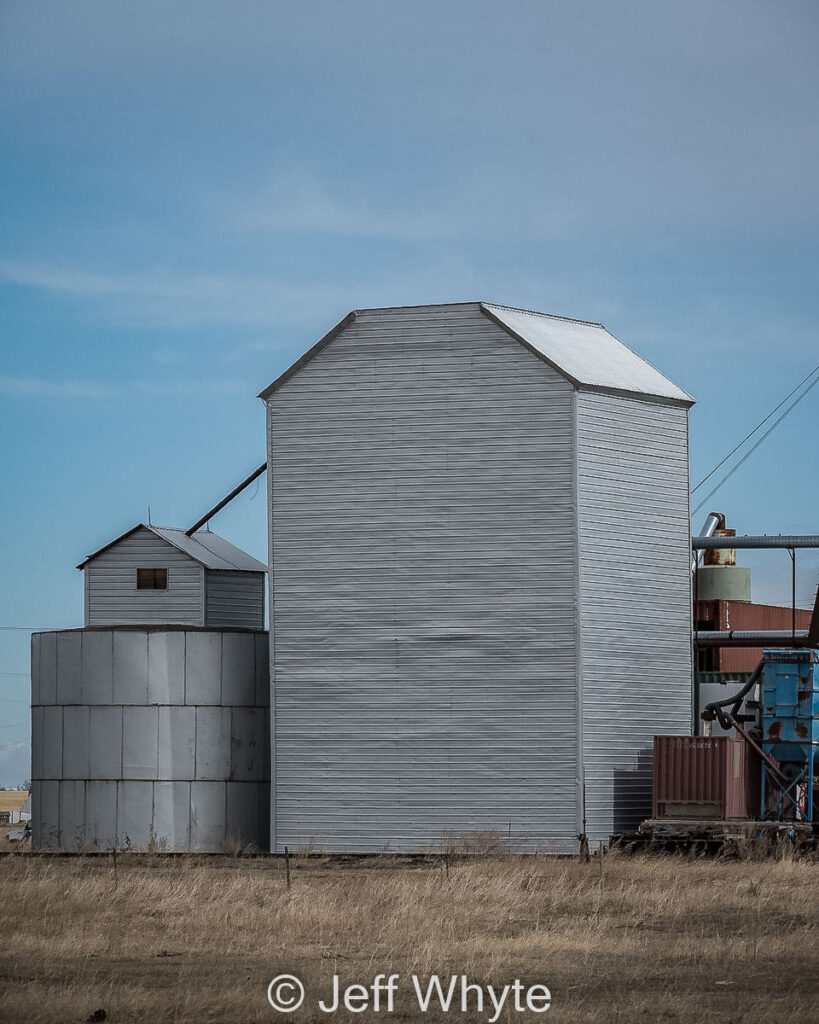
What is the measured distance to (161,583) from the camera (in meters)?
42.9

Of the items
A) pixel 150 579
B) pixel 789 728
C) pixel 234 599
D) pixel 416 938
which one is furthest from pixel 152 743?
pixel 416 938

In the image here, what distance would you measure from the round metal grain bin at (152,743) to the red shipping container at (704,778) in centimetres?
1039

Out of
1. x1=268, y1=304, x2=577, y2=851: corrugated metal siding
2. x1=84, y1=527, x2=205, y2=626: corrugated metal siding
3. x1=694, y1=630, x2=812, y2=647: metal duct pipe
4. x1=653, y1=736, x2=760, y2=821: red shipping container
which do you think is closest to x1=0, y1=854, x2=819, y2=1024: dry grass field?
x1=653, y1=736, x2=760, y2=821: red shipping container

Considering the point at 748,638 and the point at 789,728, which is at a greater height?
the point at 748,638

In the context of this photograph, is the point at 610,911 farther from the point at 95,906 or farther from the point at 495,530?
the point at 495,530

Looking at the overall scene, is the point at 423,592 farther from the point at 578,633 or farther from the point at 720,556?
the point at 720,556

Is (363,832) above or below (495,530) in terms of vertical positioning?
below

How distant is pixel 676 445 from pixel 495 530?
5818 mm

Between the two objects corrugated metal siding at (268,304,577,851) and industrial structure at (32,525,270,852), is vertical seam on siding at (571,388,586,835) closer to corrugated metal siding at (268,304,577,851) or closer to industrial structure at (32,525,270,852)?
corrugated metal siding at (268,304,577,851)

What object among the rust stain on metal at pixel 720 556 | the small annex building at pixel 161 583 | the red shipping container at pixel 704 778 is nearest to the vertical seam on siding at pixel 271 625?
the small annex building at pixel 161 583

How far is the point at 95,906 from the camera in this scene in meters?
23.1

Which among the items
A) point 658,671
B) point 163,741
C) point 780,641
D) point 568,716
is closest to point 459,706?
point 568,716

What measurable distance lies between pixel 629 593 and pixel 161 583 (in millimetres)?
13079

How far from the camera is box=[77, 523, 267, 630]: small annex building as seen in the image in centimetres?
4253
